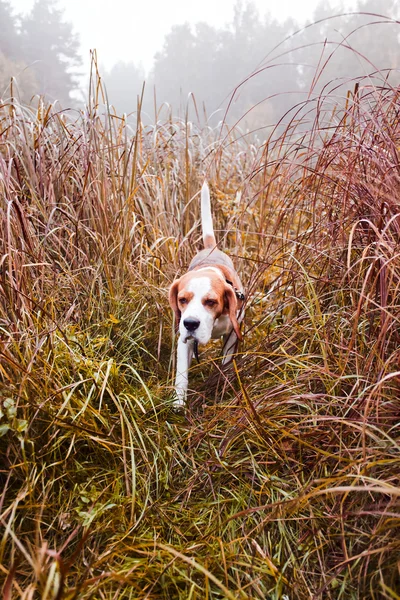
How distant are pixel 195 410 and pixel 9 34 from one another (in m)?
35.1

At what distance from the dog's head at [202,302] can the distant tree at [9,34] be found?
1158 inches

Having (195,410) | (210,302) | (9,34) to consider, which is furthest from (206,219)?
(9,34)

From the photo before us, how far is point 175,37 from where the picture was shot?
4447 cm

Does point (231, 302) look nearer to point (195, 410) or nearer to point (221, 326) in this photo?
point (221, 326)

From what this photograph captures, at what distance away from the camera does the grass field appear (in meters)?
1.34

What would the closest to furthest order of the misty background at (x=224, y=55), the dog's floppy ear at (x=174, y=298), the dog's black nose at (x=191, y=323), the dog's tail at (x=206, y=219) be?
1. the dog's black nose at (x=191, y=323)
2. the dog's floppy ear at (x=174, y=298)
3. the dog's tail at (x=206, y=219)
4. the misty background at (x=224, y=55)

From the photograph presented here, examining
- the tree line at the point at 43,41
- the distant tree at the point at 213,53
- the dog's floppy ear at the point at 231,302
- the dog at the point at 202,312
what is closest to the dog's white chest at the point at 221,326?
the dog at the point at 202,312

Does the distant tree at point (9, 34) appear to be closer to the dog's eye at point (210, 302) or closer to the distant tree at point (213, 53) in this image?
the distant tree at point (213, 53)

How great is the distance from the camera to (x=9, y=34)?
98.9 ft

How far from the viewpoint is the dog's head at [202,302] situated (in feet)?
7.42

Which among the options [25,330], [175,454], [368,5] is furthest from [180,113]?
[368,5]

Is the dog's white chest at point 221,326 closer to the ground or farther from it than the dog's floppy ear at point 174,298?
closer to the ground

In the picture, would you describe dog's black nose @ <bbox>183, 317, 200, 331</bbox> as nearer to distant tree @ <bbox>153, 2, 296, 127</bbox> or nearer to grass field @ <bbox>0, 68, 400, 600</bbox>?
grass field @ <bbox>0, 68, 400, 600</bbox>

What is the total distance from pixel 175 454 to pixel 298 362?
616 mm
